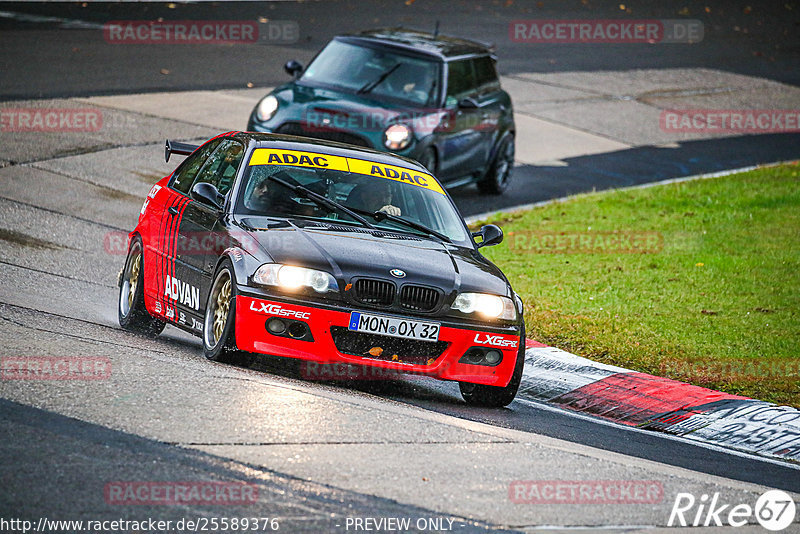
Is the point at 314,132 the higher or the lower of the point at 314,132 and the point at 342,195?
the lower

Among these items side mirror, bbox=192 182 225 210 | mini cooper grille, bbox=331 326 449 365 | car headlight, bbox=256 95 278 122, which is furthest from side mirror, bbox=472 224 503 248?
car headlight, bbox=256 95 278 122

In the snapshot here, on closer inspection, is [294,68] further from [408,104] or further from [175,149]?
[175,149]

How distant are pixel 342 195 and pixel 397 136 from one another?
6.14 meters

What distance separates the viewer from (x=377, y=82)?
50.6 ft

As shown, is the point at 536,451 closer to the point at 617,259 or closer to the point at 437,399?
the point at 437,399

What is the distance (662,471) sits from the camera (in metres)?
6.48

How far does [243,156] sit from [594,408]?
3.01 meters

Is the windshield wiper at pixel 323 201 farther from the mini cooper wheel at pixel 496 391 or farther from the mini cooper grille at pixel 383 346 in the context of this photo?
the mini cooper wheel at pixel 496 391

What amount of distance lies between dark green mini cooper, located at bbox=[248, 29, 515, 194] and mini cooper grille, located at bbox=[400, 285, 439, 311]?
7.04m
